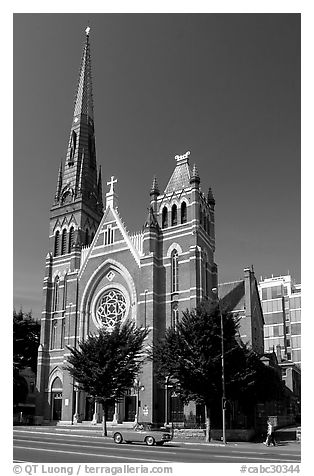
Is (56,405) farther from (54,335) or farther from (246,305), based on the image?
(246,305)

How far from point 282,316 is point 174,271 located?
2297 inches

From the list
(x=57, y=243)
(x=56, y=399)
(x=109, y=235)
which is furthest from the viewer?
(x=57, y=243)

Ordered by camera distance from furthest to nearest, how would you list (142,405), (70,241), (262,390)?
(70,241), (142,405), (262,390)

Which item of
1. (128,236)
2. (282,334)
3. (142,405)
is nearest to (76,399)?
(142,405)

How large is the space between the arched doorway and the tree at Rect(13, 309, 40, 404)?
8.29 m

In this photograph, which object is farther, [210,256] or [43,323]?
[43,323]

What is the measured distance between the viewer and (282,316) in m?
102

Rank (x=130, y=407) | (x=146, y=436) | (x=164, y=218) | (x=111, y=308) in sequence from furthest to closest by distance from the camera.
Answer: (x=164, y=218)
(x=111, y=308)
(x=130, y=407)
(x=146, y=436)

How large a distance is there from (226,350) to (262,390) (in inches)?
293

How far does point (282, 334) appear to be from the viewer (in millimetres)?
99688

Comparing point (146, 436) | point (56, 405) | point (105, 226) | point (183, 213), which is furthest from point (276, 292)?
point (146, 436)

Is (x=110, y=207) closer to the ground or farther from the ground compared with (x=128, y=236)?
farther from the ground

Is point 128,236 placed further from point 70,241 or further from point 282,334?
point 282,334
